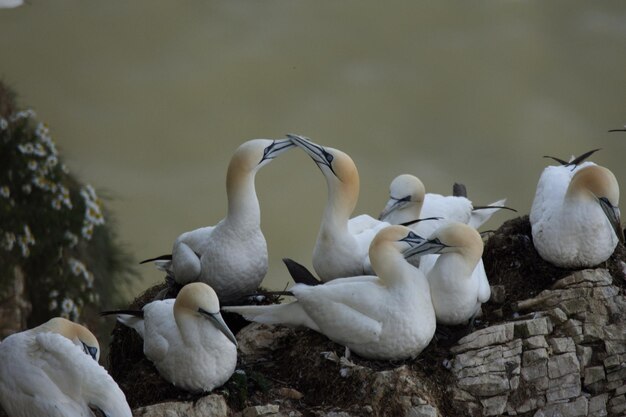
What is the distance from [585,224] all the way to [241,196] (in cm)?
169

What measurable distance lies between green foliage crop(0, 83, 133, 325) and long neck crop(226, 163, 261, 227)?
2.53 meters

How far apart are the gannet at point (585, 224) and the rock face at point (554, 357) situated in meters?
0.10

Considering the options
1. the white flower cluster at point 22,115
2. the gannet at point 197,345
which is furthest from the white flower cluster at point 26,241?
the gannet at point 197,345

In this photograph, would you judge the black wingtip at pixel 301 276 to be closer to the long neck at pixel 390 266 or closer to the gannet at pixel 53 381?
the long neck at pixel 390 266

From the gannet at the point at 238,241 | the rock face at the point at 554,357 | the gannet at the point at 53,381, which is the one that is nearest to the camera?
the gannet at the point at 53,381

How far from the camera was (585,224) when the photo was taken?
6.69 meters

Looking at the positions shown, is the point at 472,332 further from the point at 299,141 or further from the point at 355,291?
the point at 299,141

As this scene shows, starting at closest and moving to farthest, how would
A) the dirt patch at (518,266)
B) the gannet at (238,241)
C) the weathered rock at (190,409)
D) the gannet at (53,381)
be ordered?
the gannet at (53,381), the weathered rock at (190,409), the gannet at (238,241), the dirt patch at (518,266)

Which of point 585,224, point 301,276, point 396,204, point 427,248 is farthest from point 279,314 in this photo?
point 585,224

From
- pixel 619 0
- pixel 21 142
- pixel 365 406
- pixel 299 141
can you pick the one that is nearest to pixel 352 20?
pixel 619 0

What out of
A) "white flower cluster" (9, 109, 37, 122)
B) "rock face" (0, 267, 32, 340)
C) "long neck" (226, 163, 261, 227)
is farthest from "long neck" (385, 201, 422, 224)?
"white flower cluster" (9, 109, 37, 122)

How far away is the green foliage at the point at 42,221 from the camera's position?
8.86 m

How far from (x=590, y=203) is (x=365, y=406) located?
1644mm

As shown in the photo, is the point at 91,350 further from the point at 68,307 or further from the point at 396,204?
the point at 68,307
